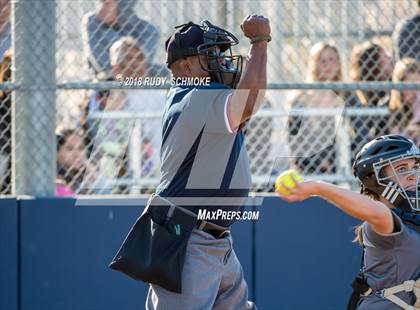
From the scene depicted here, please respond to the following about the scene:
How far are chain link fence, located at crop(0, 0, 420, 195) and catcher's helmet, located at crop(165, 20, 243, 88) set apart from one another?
1.40 m

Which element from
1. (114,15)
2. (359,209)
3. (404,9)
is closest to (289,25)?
(404,9)

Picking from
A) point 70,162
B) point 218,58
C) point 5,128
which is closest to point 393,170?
point 218,58

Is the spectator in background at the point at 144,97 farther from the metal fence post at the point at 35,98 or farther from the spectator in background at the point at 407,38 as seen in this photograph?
the spectator in background at the point at 407,38

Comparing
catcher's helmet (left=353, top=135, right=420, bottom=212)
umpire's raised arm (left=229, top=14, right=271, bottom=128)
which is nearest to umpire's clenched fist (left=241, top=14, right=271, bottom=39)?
umpire's raised arm (left=229, top=14, right=271, bottom=128)

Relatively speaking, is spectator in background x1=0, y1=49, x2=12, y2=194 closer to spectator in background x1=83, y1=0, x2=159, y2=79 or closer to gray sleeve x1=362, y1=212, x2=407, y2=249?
spectator in background x1=83, y1=0, x2=159, y2=79

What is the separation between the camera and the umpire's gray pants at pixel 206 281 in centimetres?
429

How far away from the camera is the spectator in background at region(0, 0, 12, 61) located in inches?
241

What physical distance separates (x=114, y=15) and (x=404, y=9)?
237cm

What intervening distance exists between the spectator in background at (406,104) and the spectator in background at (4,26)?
3.00 m

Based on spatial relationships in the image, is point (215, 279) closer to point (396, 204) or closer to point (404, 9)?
point (396, 204)

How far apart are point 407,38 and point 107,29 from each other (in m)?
2.39

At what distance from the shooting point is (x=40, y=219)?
5.92 metres

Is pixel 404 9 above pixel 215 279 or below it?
above

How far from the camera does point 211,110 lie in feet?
13.6
